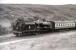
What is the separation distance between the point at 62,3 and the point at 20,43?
0.61 metres

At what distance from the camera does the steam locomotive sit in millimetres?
1477

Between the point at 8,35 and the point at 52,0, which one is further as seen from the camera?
the point at 52,0

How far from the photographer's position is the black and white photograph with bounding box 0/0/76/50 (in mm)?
1453

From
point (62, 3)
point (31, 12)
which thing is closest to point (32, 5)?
point (31, 12)

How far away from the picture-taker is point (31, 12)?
151 centimetres

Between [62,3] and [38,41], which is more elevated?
[62,3]

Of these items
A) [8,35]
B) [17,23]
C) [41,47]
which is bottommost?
[41,47]

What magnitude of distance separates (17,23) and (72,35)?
584 mm

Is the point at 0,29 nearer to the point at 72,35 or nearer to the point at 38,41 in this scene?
the point at 38,41

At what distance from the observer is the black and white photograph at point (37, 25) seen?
1.45 m

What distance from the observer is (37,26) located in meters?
1.50

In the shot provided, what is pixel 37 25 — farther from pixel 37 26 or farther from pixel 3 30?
pixel 3 30

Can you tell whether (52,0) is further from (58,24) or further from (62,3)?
(58,24)

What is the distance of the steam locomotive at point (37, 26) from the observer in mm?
1477
